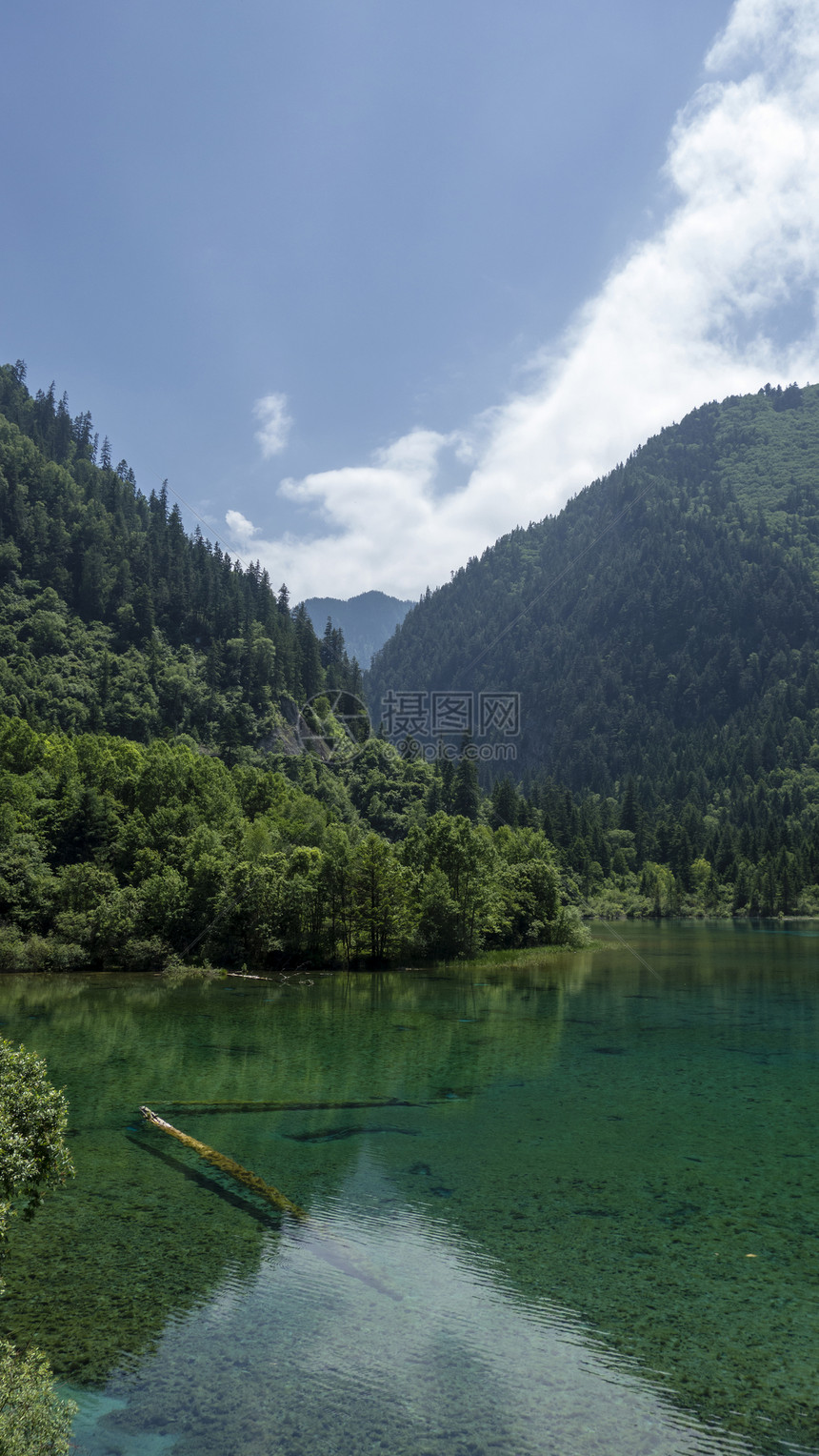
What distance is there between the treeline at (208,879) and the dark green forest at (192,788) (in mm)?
211

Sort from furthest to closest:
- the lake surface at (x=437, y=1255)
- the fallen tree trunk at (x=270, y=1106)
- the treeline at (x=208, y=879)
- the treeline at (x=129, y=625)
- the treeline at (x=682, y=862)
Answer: the treeline at (x=682, y=862)
the treeline at (x=129, y=625)
the treeline at (x=208, y=879)
the fallen tree trunk at (x=270, y=1106)
the lake surface at (x=437, y=1255)

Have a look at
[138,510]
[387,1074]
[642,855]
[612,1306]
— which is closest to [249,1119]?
[387,1074]

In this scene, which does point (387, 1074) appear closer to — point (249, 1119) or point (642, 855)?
point (249, 1119)

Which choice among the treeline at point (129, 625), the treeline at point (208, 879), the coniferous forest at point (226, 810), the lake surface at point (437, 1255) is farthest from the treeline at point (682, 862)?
the lake surface at point (437, 1255)

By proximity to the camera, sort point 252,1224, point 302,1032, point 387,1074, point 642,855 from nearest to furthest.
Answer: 1. point 252,1224
2. point 387,1074
3. point 302,1032
4. point 642,855

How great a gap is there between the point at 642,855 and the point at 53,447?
596 ft

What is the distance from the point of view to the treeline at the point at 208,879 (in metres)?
67.8

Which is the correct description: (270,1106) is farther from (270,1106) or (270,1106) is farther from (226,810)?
(226,810)

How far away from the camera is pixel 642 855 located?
188 m

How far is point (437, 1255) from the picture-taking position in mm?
16344

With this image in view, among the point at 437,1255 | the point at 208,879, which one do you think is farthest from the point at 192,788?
the point at 437,1255

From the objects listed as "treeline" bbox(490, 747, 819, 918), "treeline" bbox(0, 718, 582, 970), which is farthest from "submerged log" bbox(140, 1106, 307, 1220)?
"treeline" bbox(490, 747, 819, 918)

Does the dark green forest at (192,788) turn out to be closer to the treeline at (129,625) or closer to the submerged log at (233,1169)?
the treeline at (129,625)

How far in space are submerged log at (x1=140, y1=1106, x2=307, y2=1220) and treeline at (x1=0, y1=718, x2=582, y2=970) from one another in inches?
1769
